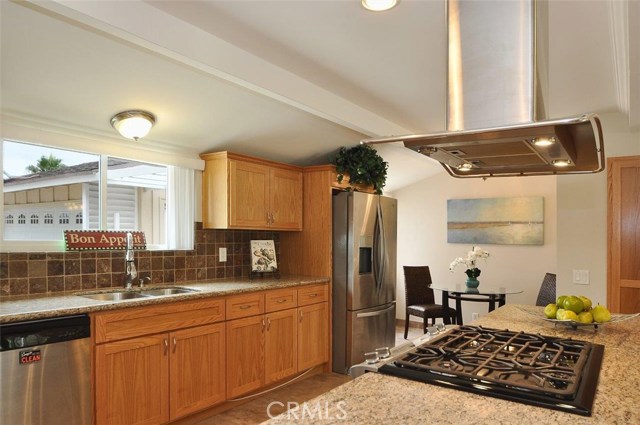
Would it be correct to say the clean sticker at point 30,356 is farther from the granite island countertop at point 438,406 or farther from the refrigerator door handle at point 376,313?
the refrigerator door handle at point 376,313

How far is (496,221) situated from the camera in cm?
560

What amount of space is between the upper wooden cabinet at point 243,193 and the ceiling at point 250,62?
0.23 m

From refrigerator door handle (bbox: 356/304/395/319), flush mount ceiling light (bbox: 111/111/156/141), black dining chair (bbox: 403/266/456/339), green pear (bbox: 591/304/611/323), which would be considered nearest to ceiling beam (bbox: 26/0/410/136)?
flush mount ceiling light (bbox: 111/111/156/141)

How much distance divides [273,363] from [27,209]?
2.07 metres

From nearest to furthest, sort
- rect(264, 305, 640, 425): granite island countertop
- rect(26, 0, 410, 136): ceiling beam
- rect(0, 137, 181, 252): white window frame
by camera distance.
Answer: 1. rect(264, 305, 640, 425): granite island countertop
2. rect(26, 0, 410, 136): ceiling beam
3. rect(0, 137, 181, 252): white window frame

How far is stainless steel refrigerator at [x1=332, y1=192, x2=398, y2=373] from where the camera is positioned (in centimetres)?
426

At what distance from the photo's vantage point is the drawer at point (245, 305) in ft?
10.6

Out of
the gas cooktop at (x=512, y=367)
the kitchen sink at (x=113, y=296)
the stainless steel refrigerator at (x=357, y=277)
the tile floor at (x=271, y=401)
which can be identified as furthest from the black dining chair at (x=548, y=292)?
the kitchen sink at (x=113, y=296)

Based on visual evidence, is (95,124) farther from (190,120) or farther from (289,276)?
(289,276)

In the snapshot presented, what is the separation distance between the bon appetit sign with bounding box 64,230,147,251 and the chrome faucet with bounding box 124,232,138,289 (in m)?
0.06

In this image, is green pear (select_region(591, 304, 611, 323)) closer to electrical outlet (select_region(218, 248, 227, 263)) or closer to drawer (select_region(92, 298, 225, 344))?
drawer (select_region(92, 298, 225, 344))

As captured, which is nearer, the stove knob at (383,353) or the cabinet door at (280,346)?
the stove knob at (383,353)

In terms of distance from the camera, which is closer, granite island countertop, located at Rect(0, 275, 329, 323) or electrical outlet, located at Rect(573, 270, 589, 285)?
granite island countertop, located at Rect(0, 275, 329, 323)

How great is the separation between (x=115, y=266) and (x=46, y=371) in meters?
1.07
